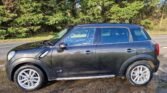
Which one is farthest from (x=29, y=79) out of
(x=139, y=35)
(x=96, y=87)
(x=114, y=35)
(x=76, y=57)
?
(x=139, y=35)

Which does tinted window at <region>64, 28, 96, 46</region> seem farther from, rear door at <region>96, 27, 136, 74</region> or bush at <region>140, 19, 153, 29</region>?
bush at <region>140, 19, 153, 29</region>

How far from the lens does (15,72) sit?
7.17 metres

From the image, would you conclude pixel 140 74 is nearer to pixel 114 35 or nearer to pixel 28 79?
pixel 114 35

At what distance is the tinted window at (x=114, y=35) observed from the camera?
7.47 metres

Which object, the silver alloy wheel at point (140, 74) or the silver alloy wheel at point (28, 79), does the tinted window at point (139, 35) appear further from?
Result: the silver alloy wheel at point (28, 79)

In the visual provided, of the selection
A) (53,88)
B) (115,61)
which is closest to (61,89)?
A: (53,88)

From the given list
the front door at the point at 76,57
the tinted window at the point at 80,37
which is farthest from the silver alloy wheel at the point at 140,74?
the tinted window at the point at 80,37

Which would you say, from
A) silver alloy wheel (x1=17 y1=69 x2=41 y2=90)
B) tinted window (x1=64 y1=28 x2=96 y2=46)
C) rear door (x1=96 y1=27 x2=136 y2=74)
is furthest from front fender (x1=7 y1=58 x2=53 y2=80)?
rear door (x1=96 y1=27 x2=136 y2=74)

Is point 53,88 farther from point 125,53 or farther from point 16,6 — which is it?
point 16,6

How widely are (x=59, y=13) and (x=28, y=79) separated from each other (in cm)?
2197

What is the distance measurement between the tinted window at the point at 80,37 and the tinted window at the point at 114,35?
273 millimetres

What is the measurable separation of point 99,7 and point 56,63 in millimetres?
24626

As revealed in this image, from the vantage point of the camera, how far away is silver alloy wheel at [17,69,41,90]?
23.6 ft

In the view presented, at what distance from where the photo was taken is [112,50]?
7348mm
